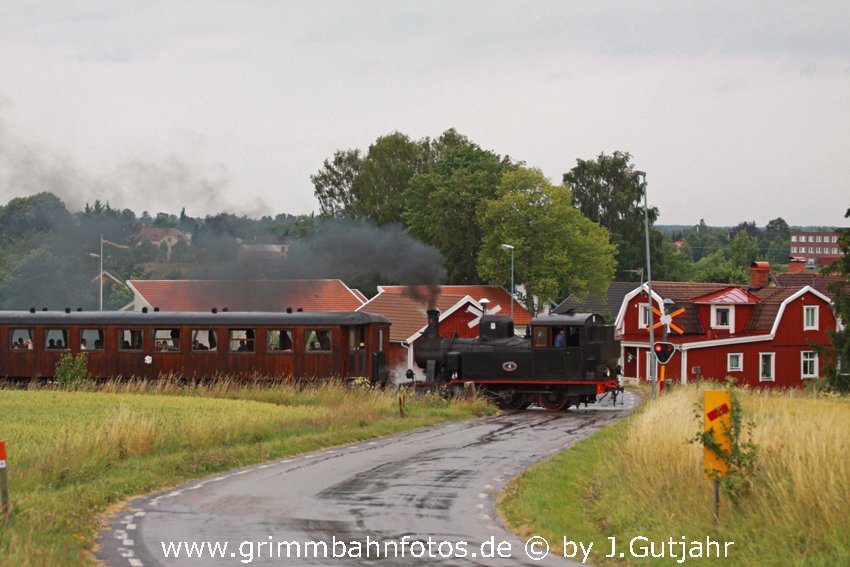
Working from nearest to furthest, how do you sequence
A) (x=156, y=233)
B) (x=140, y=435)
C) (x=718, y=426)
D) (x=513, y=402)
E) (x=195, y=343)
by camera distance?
(x=718, y=426)
(x=140, y=435)
(x=195, y=343)
(x=513, y=402)
(x=156, y=233)

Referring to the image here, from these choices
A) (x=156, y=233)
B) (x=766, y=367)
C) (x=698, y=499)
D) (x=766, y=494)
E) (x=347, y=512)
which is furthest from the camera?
(x=156, y=233)

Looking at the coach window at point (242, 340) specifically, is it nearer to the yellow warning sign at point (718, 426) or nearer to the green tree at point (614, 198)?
the yellow warning sign at point (718, 426)

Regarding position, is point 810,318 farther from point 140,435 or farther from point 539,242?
point 140,435

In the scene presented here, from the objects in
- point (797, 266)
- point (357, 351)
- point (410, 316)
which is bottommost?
point (357, 351)

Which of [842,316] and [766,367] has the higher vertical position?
[842,316]

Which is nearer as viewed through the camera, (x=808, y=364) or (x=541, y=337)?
(x=541, y=337)

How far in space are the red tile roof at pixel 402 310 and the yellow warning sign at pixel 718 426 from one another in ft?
161

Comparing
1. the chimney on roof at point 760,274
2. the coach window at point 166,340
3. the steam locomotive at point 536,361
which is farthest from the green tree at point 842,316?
the chimney on roof at point 760,274

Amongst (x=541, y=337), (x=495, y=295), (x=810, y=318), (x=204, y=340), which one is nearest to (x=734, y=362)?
(x=810, y=318)

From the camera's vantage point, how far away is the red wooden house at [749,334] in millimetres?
59531

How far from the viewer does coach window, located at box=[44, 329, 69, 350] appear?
130 ft

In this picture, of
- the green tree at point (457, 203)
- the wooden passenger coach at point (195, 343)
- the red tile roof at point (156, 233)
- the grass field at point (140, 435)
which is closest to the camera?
the grass field at point (140, 435)

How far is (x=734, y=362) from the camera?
59.9 metres

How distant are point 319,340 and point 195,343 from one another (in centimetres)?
423
